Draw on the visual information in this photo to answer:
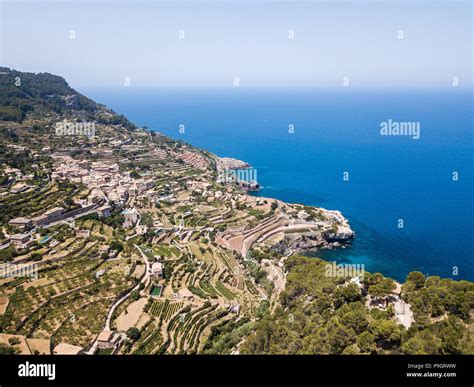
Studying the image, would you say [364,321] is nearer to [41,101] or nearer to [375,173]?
[375,173]

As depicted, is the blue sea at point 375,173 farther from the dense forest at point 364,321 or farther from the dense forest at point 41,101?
the dense forest at point 41,101

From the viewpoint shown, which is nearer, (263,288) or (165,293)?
(165,293)

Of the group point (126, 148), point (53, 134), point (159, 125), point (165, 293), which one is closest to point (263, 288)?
point (165, 293)

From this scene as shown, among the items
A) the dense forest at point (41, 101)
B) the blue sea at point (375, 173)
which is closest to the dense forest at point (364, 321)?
the blue sea at point (375, 173)

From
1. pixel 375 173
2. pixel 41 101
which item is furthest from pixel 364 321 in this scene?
pixel 41 101

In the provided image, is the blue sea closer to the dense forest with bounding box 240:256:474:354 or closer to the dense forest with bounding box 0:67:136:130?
the dense forest with bounding box 240:256:474:354

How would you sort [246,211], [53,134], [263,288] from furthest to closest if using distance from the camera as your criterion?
[53,134] → [246,211] → [263,288]
